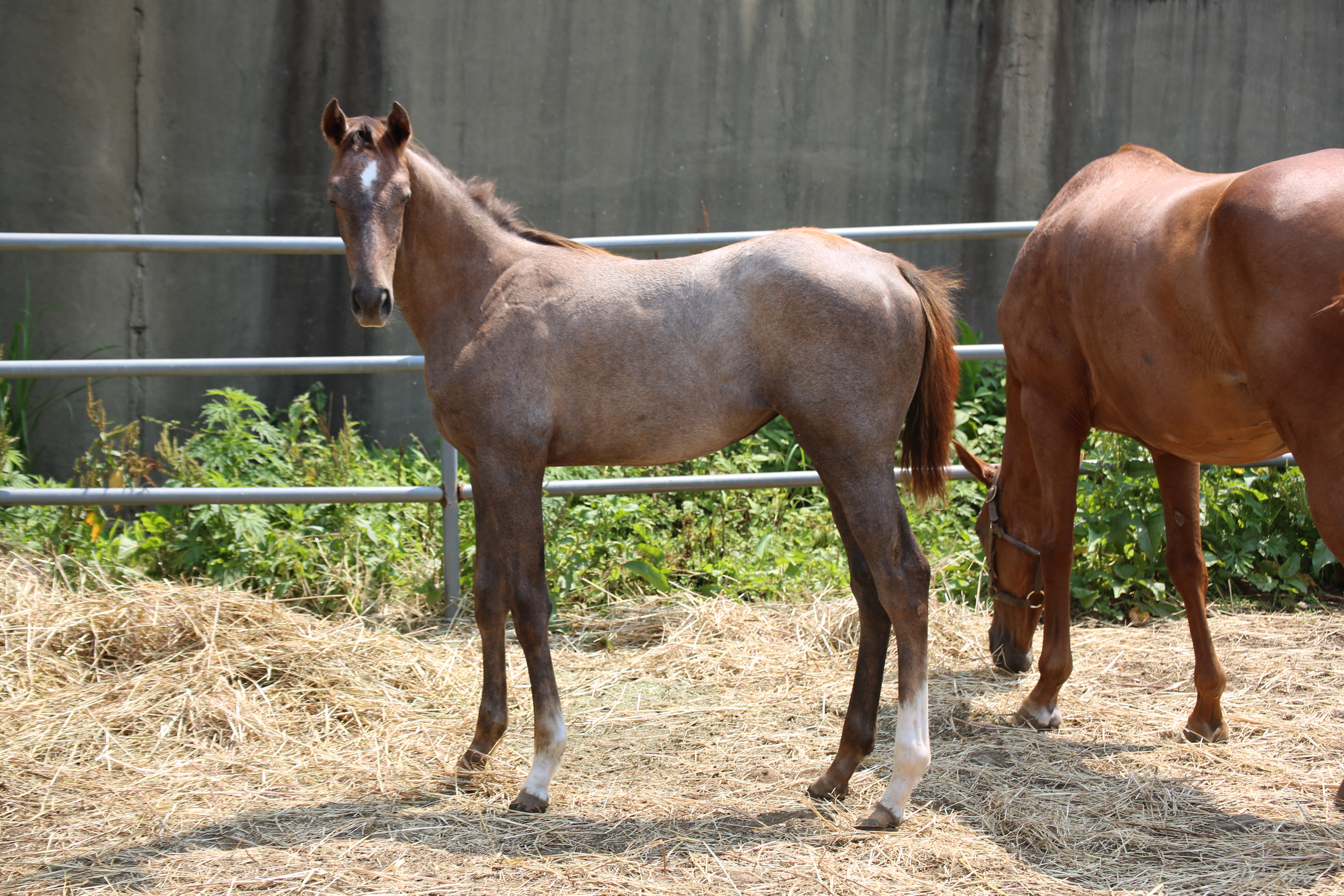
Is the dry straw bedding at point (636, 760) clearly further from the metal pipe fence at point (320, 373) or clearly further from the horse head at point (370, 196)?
the horse head at point (370, 196)

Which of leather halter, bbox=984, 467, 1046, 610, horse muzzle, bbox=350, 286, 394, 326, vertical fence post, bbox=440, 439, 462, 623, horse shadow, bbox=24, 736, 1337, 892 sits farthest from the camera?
vertical fence post, bbox=440, 439, 462, 623

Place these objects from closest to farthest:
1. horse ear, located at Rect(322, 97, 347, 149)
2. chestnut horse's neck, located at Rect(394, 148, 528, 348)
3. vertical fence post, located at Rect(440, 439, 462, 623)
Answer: horse ear, located at Rect(322, 97, 347, 149)
chestnut horse's neck, located at Rect(394, 148, 528, 348)
vertical fence post, located at Rect(440, 439, 462, 623)

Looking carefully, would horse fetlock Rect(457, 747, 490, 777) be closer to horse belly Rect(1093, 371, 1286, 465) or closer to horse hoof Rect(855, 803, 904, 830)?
horse hoof Rect(855, 803, 904, 830)

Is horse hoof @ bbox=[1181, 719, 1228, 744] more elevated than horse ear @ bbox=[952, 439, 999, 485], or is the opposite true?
horse ear @ bbox=[952, 439, 999, 485]

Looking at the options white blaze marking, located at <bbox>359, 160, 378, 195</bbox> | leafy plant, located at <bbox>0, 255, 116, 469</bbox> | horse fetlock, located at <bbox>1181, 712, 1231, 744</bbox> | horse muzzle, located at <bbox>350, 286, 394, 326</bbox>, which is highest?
white blaze marking, located at <bbox>359, 160, 378, 195</bbox>

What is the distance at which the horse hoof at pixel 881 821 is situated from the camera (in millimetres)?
2705

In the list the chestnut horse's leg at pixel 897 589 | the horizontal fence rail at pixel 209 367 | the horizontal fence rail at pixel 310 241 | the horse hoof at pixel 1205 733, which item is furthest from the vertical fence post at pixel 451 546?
the horse hoof at pixel 1205 733

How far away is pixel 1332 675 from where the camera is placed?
12.8ft

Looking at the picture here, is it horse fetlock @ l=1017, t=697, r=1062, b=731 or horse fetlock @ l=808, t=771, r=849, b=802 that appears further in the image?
horse fetlock @ l=1017, t=697, r=1062, b=731

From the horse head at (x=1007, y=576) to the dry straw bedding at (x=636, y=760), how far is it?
0.41 ft

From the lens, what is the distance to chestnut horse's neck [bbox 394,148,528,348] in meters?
2.94

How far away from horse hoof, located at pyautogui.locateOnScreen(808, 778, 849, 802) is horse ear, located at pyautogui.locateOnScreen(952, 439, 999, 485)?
1591mm

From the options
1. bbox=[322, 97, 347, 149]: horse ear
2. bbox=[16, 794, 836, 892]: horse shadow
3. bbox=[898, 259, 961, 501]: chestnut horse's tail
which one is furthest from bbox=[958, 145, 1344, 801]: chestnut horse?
bbox=[322, 97, 347, 149]: horse ear

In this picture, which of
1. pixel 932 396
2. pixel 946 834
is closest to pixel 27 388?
pixel 932 396
